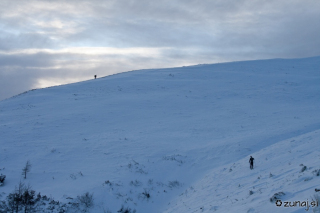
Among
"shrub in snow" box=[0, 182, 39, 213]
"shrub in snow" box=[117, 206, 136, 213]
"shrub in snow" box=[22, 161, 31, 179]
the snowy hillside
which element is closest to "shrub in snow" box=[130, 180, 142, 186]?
the snowy hillside

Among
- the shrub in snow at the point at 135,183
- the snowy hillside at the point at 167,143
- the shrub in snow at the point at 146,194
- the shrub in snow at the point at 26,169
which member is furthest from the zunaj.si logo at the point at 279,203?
the shrub in snow at the point at 26,169

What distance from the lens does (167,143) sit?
78.8ft

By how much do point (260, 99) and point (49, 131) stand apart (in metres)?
27.1

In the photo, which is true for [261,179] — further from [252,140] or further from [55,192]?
[55,192]

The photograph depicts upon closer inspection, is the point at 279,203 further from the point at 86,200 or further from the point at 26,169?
the point at 26,169

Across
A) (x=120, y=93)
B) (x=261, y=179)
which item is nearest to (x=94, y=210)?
(x=261, y=179)

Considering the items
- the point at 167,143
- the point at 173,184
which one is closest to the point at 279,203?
the point at 173,184

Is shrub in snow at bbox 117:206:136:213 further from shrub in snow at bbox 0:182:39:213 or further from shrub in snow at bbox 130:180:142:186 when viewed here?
shrub in snow at bbox 0:182:39:213

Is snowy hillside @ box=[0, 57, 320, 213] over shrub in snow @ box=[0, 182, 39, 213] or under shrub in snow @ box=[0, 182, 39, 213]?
over

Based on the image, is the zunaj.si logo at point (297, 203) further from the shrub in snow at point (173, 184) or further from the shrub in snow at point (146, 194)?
the shrub in snow at point (173, 184)

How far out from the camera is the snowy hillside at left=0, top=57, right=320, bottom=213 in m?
14.9

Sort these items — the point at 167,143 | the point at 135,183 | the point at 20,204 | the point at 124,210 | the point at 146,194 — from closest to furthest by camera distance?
1. the point at 20,204
2. the point at 124,210
3. the point at 146,194
4. the point at 135,183
5. the point at 167,143

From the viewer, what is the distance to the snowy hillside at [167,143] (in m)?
14.9

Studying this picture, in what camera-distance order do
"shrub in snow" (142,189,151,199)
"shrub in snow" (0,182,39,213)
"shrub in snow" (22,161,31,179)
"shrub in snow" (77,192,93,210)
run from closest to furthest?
"shrub in snow" (0,182,39,213) → "shrub in snow" (77,192,93,210) → "shrub in snow" (142,189,151,199) → "shrub in snow" (22,161,31,179)
